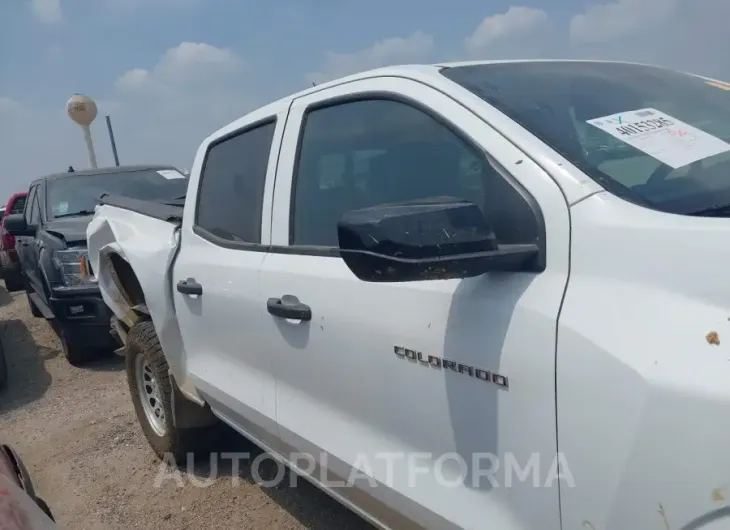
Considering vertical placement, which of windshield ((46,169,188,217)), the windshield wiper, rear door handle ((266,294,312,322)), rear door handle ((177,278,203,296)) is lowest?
the windshield wiper

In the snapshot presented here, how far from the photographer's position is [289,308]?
2238 millimetres

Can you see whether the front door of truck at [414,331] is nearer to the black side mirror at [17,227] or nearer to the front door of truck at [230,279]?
the front door of truck at [230,279]

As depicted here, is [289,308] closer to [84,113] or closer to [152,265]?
[152,265]

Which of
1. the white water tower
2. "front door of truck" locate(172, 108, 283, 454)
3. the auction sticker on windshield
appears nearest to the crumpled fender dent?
"front door of truck" locate(172, 108, 283, 454)

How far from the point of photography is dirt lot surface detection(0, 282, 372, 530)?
3309 mm

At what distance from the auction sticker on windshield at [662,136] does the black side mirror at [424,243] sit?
0.44 metres

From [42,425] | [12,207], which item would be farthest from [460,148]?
[12,207]

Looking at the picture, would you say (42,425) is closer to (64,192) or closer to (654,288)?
(64,192)

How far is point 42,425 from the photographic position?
4887 millimetres

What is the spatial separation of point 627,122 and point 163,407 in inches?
109

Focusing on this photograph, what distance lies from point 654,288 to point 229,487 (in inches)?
112

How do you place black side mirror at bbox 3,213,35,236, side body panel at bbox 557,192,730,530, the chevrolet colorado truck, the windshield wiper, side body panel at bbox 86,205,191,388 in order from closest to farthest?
side body panel at bbox 557,192,730,530 < side body panel at bbox 86,205,191,388 < the chevrolet colorado truck < black side mirror at bbox 3,213,35,236 < the windshield wiper

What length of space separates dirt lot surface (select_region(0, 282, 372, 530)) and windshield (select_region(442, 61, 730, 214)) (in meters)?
2.08

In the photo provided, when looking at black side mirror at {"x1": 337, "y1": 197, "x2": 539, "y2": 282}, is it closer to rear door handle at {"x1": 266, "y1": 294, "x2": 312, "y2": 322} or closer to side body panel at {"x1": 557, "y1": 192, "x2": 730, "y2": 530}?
side body panel at {"x1": 557, "y1": 192, "x2": 730, "y2": 530}
